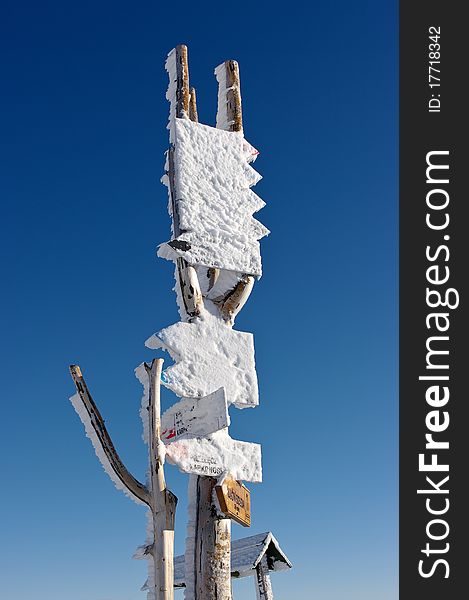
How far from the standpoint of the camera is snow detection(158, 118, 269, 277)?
6406 mm

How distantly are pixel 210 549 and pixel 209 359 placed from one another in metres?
1.38

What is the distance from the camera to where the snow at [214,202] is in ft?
21.0

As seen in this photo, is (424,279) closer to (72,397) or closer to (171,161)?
(171,161)

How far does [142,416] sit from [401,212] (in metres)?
2.99

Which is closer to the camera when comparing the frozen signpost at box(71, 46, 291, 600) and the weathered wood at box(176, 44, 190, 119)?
the frozen signpost at box(71, 46, 291, 600)

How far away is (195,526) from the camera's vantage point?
5.96 m

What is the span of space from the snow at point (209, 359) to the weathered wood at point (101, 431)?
534 mm

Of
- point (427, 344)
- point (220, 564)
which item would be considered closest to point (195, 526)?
point (220, 564)

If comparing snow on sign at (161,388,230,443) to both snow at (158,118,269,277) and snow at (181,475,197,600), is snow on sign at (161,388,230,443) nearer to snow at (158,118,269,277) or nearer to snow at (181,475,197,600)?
snow at (181,475,197,600)

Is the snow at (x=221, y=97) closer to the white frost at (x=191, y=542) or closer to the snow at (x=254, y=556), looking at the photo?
the white frost at (x=191, y=542)

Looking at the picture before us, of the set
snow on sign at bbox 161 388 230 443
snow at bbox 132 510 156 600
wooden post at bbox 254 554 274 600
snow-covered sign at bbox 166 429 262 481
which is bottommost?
snow at bbox 132 510 156 600

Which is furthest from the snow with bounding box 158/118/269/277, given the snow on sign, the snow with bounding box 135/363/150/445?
the snow on sign

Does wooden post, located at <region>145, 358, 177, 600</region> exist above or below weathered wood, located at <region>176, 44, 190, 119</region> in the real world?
below

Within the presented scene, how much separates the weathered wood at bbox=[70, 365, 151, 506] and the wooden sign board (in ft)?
1.90
